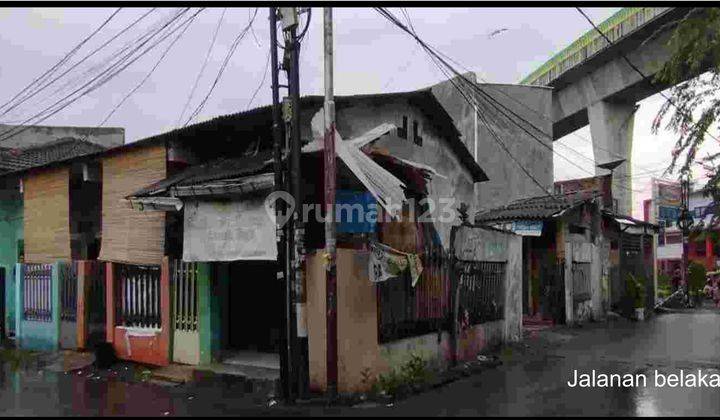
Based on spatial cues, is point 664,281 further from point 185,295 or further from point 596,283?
point 185,295

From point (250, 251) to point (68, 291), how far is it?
20.4 feet

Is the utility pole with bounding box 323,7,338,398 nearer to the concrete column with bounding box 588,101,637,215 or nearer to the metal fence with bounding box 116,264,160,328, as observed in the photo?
the metal fence with bounding box 116,264,160,328

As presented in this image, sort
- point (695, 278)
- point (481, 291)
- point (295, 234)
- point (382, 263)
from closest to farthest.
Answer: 1. point (295, 234)
2. point (382, 263)
3. point (481, 291)
4. point (695, 278)

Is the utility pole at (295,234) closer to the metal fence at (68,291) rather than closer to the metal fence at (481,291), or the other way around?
the metal fence at (481,291)

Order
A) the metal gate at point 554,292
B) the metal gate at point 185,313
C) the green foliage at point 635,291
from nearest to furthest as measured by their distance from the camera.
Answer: the metal gate at point 185,313
the metal gate at point 554,292
the green foliage at point 635,291

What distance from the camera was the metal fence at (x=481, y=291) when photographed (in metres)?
11.8

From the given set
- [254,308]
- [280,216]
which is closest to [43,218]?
[254,308]

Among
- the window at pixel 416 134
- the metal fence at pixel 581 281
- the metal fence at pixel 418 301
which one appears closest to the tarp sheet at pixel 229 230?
the metal fence at pixel 418 301

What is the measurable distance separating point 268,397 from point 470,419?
296 centimetres

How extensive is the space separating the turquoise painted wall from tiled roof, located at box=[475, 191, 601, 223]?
43.0 ft

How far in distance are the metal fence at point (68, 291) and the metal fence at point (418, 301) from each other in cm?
740

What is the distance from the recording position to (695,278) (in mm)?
28312

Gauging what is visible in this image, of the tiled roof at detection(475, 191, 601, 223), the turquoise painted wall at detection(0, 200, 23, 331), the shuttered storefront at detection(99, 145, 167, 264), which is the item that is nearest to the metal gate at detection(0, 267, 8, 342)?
the turquoise painted wall at detection(0, 200, 23, 331)

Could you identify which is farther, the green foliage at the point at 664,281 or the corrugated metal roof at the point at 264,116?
the green foliage at the point at 664,281
